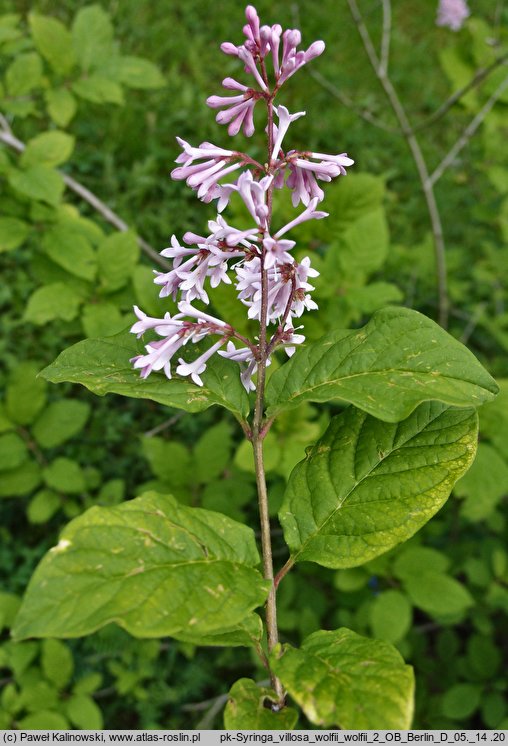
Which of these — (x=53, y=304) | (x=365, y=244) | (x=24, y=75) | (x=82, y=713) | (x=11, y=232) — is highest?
(x=24, y=75)

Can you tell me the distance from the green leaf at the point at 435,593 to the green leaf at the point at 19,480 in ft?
4.99

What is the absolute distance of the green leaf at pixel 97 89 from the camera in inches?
95.6

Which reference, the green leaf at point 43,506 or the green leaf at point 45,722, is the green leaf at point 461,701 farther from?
the green leaf at point 43,506

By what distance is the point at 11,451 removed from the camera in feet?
8.57

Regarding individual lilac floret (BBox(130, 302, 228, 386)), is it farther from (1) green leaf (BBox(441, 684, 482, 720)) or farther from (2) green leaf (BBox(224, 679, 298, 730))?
(1) green leaf (BBox(441, 684, 482, 720))

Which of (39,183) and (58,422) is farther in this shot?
(58,422)

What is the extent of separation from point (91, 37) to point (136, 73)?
0.67 feet

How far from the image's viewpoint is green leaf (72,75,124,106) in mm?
2428

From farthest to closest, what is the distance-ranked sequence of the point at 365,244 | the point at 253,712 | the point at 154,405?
1. the point at 154,405
2. the point at 365,244
3. the point at 253,712

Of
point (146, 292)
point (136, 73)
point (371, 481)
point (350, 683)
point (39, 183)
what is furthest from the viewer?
point (136, 73)

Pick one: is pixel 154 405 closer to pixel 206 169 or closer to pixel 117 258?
pixel 117 258

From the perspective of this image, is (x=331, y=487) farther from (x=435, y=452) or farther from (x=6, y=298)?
(x=6, y=298)

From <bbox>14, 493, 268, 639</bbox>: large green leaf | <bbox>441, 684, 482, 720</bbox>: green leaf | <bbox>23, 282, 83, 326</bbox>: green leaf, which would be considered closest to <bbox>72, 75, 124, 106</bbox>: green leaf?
<bbox>23, 282, 83, 326</bbox>: green leaf

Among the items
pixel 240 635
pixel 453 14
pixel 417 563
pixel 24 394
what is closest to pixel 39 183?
pixel 24 394
